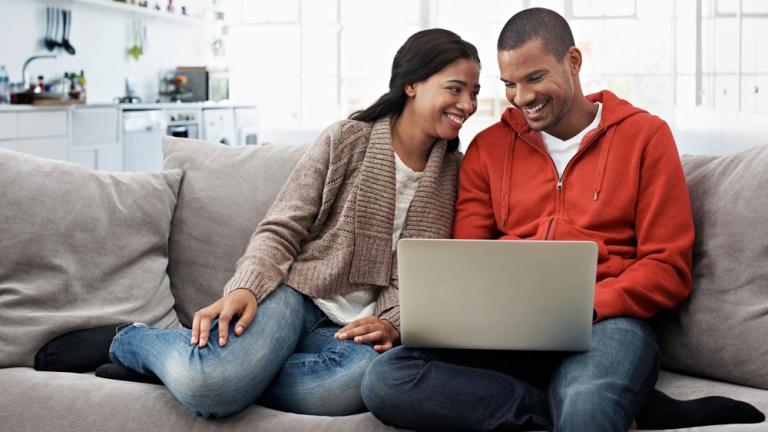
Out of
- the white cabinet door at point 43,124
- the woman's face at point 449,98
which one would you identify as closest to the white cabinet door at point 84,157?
the white cabinet door at point 43,124

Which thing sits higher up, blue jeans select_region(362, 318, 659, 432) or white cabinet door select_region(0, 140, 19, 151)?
white cabinet door select_region(0, 140, 19, 151)

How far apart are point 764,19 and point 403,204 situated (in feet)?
5.94

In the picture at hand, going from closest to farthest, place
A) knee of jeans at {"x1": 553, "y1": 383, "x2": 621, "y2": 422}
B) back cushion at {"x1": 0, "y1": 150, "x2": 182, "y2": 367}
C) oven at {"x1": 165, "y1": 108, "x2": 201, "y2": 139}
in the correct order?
knee of jeans at {"x1": 553, "y1": 383, "x2": 621, "y2": 422}
back cushion at {"x1": 0, "y1": 150, "x2": 182, "y2": 367}
oven at {"x1": 165, "y1": 108, "x2": 201, "y2": 139}

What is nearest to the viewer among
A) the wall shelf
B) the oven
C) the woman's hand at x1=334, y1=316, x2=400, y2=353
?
the woman's hand at x1=334, y1=316, x2=400, y2=353

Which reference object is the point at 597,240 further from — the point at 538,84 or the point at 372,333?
the point at 372,333

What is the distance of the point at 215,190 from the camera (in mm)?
2166

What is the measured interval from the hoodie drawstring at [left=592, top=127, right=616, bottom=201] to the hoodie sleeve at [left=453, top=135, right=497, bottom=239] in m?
0.26

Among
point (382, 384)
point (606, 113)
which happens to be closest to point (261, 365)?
point (382, 384)

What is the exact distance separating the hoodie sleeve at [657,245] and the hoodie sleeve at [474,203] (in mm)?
329

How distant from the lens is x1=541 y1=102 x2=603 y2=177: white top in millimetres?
1946

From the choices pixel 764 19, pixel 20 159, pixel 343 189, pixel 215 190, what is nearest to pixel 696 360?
pixel 343 189

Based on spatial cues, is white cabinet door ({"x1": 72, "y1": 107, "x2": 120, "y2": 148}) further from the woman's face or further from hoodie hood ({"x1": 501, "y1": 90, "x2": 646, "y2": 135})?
hoodie hood ({"x1": 501, "y1": 90, "x2": 646, "y2": 135})

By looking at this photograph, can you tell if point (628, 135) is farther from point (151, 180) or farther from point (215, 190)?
point (151, 180)

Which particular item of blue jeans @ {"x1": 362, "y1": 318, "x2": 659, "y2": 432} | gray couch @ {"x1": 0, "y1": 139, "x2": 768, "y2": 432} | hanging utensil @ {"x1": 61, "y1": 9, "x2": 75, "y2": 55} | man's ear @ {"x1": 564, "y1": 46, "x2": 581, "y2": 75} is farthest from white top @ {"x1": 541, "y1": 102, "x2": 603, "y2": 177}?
hanging utensil @ {"x1": 61, "y1": 9, "x2": 75, "y2": 55}
